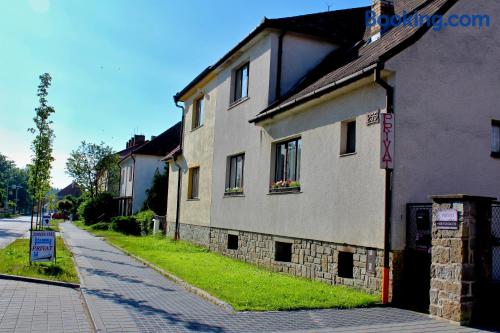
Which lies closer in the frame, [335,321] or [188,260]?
[335,321]

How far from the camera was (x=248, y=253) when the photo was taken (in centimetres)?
1480

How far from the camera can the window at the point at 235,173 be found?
54.0 ft

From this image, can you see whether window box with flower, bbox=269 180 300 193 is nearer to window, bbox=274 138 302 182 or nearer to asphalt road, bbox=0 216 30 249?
window, bbox=274 138 302 182

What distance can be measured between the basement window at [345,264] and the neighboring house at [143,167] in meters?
29.0

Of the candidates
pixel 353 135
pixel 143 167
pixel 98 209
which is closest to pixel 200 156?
pixel 353 135

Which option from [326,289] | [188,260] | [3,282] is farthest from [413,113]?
[3,282]

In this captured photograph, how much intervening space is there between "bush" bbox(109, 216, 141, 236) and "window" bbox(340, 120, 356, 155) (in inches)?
854

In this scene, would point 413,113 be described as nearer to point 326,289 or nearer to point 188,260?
point 326,289

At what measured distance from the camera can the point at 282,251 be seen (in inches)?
527

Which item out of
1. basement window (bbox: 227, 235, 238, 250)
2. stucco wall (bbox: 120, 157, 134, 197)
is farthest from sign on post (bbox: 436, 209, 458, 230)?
stucco wall (bbox: 120, 157, 134, 197)

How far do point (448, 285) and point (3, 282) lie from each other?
28.7 ft

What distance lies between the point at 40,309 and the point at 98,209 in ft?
118

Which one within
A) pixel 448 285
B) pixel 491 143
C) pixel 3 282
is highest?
pixel 491 143

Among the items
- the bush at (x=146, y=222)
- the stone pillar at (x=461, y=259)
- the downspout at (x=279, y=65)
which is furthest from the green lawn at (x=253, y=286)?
the bush at (x=146, y=222)
